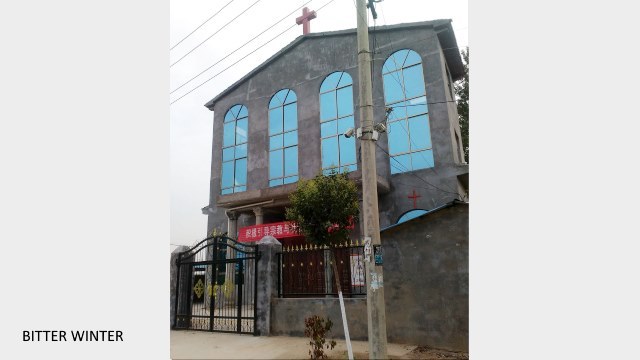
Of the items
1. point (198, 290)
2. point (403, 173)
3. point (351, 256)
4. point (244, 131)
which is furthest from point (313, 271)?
point (244, 131)

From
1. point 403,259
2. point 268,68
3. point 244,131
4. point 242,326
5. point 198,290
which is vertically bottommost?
point 242,326

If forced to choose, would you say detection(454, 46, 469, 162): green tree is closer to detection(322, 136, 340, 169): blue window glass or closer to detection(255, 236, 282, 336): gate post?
detection(322, 136, 340, 169): blue window glass

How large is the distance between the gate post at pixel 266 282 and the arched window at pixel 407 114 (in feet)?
25.5

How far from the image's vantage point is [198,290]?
11703mm

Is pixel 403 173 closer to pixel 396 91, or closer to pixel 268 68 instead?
pixel 396 91

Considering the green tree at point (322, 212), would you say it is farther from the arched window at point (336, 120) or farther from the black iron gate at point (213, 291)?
the arched window at point (336, 120)

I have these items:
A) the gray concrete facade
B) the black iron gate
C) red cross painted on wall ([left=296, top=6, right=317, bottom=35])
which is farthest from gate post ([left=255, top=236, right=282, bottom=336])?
red cross painted on wall ([left=296, top=6, right=317, bottom=35])

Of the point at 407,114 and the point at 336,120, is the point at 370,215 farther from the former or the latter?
the point at 336,120

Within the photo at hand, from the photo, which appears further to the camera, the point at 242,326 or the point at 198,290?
the point at 198,290

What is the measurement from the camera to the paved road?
7.76 metres

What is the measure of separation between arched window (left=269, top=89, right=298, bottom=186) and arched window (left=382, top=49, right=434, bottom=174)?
4732 millimetres

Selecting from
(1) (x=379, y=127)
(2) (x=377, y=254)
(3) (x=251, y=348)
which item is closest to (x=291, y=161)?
(3) (x=251, y=348)

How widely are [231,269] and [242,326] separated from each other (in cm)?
293

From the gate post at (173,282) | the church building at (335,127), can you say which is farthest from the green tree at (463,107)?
the gate post at (173,282)
